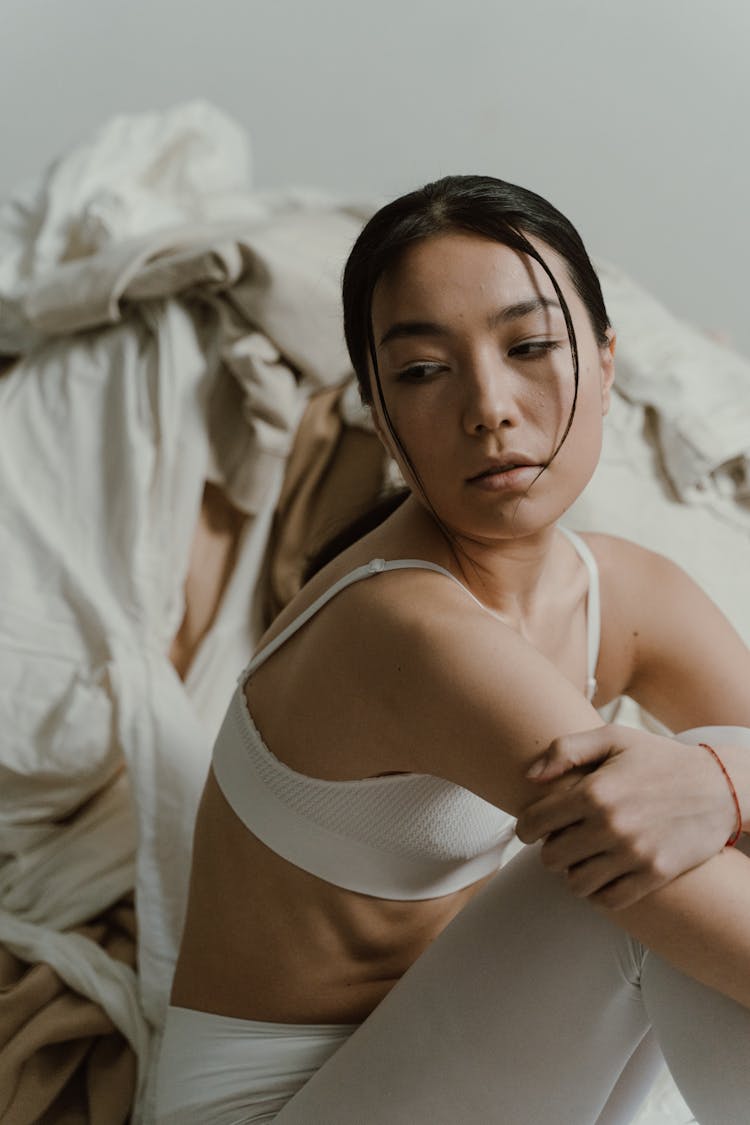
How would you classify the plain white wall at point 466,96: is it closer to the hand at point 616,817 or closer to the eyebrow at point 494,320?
the eyebrow at point 494,320

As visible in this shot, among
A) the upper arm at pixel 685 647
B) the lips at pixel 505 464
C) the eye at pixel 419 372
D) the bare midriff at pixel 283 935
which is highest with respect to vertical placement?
the eye at pixel 419 372

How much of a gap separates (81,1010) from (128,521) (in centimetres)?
57

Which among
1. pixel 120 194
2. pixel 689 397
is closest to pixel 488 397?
pixel 689 397

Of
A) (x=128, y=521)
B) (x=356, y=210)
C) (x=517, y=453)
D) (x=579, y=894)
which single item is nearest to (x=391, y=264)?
(x=517, y=453)

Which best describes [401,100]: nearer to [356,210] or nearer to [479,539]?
[356,210]

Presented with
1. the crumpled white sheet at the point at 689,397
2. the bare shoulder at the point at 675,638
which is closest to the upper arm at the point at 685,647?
the bare shoulder at the point at 675,638

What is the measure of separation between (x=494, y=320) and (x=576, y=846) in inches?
14.4

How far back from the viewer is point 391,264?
93 centimetres

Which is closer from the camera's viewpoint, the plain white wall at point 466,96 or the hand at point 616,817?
the hand at point 616,817

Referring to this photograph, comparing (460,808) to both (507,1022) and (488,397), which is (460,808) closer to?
(507,1022)

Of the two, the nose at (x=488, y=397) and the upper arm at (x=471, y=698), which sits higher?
the nose at (x=488, y=397)

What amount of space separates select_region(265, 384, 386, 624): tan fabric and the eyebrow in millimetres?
633

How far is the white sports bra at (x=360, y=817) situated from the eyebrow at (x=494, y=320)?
165 mm

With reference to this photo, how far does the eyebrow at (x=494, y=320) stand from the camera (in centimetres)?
90
